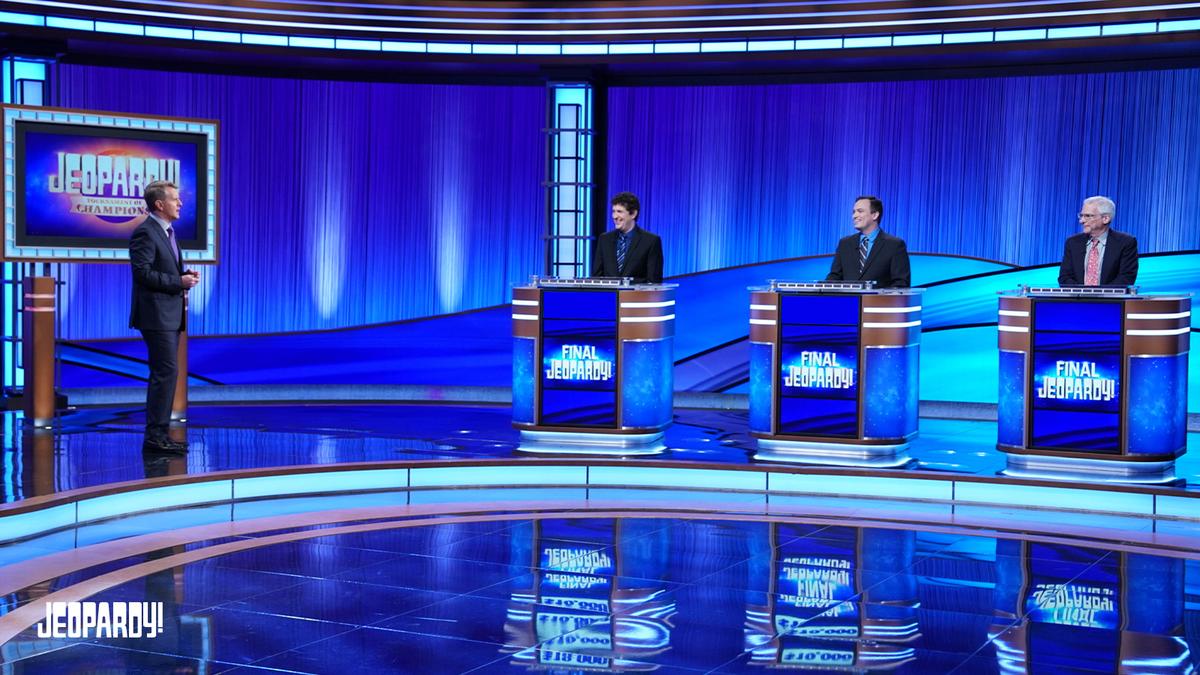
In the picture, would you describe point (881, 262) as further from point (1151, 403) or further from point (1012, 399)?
point (1151, 403)

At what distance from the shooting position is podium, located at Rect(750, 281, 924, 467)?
6.80 metres

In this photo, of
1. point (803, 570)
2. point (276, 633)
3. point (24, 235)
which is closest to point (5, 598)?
point (276, 633)

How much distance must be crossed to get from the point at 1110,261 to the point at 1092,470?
1.01 meters

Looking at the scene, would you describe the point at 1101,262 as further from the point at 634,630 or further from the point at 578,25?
the point at 578,25

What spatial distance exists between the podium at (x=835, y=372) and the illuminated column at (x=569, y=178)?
9.65 ft

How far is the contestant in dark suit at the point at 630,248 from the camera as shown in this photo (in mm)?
7199

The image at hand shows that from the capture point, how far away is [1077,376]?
638 centimetres

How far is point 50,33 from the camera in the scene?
862 centimetres

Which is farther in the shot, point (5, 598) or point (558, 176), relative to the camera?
point (558, 176)

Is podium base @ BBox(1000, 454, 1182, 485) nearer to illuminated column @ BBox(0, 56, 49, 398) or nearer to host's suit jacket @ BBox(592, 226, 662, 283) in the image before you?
host's suit jacket @ BBox(592, 226, 662, 283)

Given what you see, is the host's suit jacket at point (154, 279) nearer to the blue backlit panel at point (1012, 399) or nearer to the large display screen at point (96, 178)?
the large display screen at point (96, 178)

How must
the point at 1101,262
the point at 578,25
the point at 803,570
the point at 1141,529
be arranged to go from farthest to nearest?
the point at 578,25 < the point at 1101,262 < the point at 1141,529 < the point at 803,570

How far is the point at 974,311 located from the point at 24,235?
6.24 m

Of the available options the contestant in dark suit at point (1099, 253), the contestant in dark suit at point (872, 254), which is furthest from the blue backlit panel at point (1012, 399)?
the contestant in dark suit at point (872, 254)
